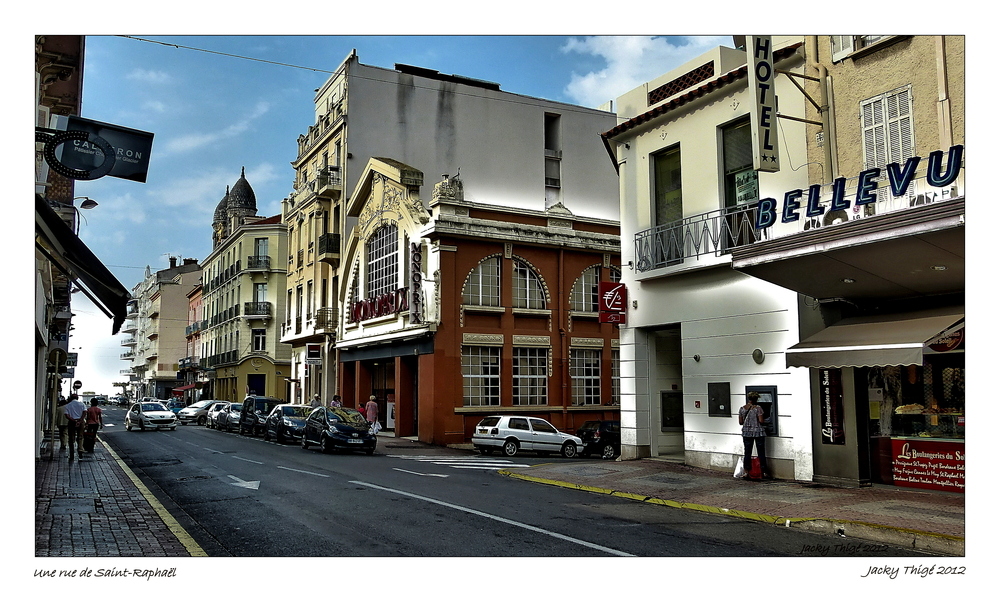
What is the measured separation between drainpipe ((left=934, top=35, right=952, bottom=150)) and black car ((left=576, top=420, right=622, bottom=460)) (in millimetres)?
14615

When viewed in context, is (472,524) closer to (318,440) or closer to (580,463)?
(580,463)

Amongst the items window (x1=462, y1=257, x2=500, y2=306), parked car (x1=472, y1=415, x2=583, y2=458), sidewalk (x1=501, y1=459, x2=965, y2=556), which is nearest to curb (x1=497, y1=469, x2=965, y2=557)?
sidewalk (x1=501, y1=459, x2=965, y2=556)

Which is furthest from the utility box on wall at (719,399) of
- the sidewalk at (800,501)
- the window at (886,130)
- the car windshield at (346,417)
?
the car windshield at (346,417)

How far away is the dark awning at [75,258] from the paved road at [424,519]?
323 centimetres

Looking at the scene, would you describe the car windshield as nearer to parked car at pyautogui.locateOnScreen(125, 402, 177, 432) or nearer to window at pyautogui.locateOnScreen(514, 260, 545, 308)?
window at pyautogui.locateOnScreen(514, 260, 545, 308)

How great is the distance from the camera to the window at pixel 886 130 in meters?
12.8

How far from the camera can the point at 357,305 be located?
34.6 meters

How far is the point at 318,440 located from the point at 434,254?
827 centimetres

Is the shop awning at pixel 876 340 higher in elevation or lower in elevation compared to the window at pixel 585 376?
higher

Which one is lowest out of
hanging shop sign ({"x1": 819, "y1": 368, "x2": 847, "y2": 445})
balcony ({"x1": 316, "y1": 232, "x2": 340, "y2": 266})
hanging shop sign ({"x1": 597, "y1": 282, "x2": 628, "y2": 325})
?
hanging shop sign ({"x1": 819, "y1": 368, "x2": 847, "y2": 445})

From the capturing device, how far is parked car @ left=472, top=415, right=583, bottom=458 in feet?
81.4

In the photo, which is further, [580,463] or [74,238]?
[580,463]

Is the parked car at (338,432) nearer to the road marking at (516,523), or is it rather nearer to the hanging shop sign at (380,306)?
the hanging shop sign at (380,306)

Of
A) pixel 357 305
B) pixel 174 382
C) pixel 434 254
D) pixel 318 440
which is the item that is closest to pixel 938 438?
pixel 318 440
